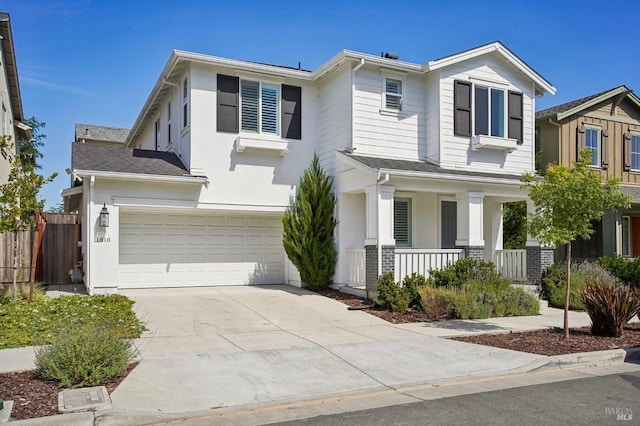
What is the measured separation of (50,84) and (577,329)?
2372 centimetres

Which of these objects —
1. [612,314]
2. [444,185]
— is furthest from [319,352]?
[444,185]

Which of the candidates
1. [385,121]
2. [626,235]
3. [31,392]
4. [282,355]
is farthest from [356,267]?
[626,235]

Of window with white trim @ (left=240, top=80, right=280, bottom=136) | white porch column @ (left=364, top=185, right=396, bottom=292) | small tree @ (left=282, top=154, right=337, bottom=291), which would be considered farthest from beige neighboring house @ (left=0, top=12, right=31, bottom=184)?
white porch column @ (left=364, top=185, right=396, bottom=292)

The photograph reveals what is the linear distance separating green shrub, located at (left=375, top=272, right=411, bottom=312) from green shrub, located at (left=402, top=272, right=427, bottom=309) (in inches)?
5.3

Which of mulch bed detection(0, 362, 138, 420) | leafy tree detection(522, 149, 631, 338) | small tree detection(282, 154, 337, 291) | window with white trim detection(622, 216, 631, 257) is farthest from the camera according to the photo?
window with white trim detection(622, 216, 631, 257)

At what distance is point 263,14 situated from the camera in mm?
14031

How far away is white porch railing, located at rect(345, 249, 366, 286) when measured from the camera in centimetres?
1504

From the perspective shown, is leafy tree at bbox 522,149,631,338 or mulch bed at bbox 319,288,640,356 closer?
mulch bed at bbox 319,288,640,356

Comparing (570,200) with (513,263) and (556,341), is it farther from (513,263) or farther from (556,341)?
(513,263)

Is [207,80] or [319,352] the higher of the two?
[207,80]

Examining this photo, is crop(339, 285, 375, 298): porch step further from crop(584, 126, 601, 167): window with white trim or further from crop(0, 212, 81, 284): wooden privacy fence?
crop(584, 126, 601, 167): window with white trim

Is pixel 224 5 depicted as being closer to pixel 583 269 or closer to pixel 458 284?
pixel 458 284

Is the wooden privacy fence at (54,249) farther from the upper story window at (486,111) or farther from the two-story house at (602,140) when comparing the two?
the two-story house at (602,140)

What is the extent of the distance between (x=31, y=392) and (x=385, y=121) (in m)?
12.0
